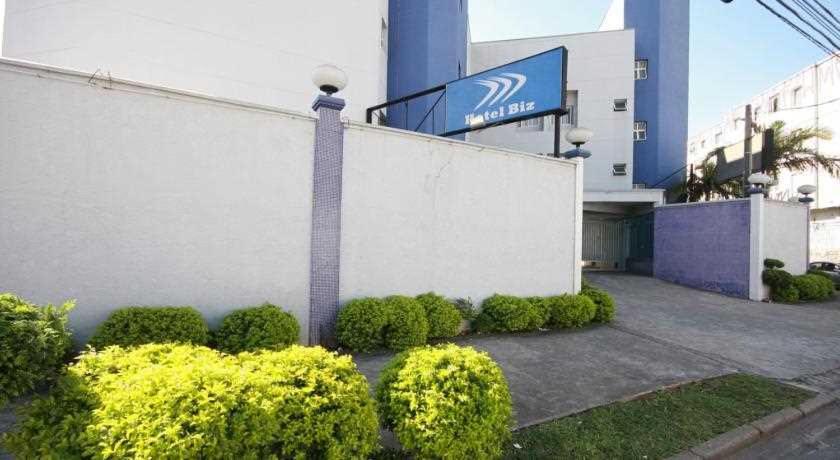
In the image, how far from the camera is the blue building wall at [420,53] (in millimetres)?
14688

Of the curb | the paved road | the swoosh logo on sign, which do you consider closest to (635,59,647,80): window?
the swoosh logo on sign

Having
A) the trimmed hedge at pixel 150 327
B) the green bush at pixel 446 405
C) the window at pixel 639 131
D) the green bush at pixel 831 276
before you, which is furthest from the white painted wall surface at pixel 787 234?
the trimmed hedge at pixel 150 327

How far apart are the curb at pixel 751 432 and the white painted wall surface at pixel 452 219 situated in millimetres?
4553

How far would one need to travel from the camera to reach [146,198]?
5438 millimetres

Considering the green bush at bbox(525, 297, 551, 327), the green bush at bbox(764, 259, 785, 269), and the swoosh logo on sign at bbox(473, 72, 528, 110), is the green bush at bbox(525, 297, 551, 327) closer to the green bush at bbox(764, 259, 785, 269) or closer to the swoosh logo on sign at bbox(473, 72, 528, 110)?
the swoosh logo on sign at bbox(473, 72, 528, 110)

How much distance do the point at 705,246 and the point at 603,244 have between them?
5465mm

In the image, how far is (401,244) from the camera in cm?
729

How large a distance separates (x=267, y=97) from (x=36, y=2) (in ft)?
18.6

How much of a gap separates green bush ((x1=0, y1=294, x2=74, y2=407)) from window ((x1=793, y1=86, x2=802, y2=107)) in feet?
136

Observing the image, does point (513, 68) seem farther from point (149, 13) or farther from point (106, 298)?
point (149, 13)

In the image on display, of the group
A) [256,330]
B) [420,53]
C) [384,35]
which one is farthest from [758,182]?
[256,330]

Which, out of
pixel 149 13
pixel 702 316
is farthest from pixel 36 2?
pixel 702 316

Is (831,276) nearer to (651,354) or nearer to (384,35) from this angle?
(651,354)

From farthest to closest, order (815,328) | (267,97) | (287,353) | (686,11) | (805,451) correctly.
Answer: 1. (686,11)
2. (267,97)
3. (815,328)
4. (805,451)
5. (287,353)
